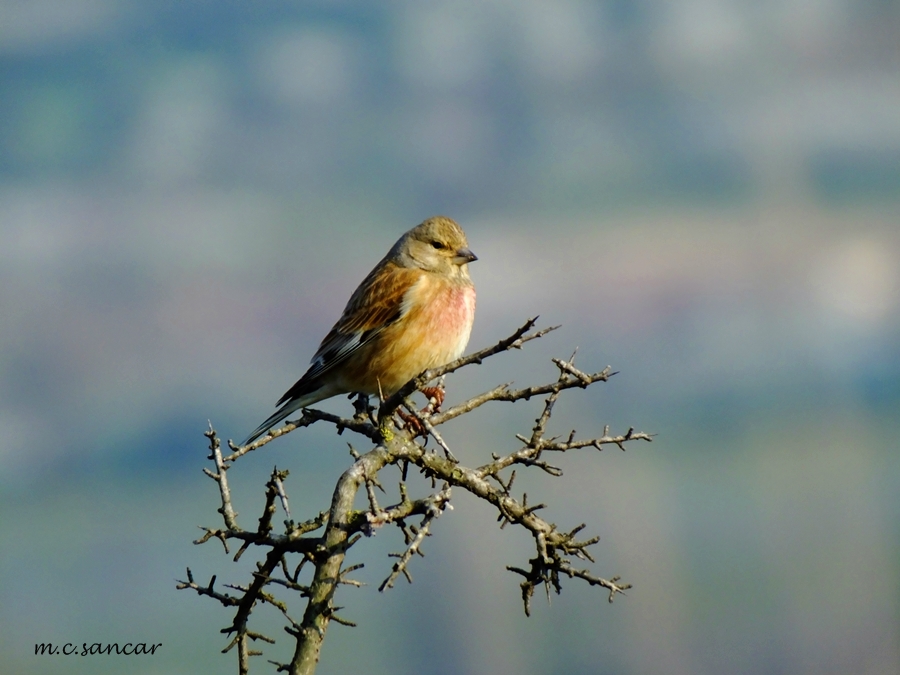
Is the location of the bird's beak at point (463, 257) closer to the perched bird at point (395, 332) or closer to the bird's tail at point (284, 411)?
the perched bird at point (395, 332)

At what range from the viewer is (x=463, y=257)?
7641 mm

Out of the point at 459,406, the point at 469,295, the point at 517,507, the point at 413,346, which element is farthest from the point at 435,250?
the point at 517,507

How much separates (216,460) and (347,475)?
0.57 metres

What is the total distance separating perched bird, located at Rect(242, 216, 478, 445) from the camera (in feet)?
22.7

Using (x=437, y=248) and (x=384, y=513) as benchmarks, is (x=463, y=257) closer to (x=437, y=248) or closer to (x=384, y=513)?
(x=437, y=248)

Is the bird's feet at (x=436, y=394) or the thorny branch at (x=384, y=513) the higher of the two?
the bird's feet at (x=436, y=394)

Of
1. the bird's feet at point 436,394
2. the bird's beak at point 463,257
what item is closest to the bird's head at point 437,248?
the bird's beak at point 463,257

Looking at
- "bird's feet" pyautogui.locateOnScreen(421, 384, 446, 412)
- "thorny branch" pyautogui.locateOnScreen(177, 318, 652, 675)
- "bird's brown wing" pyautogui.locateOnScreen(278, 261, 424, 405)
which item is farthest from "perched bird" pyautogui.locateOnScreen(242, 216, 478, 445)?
"thorny branch" pyautogui.locateOnScreen(177, 318, 652, 675)

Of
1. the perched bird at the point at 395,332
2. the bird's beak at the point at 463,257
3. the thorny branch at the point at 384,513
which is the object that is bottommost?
the thorny branch at the point at 384,513

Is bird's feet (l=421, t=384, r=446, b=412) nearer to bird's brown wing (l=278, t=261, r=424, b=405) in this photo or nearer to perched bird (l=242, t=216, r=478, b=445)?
perched bird (l=242, t=216, r=478, b=445)

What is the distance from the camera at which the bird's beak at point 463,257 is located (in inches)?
300

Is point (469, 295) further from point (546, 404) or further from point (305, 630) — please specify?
point (305, 630)

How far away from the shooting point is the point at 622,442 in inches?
164

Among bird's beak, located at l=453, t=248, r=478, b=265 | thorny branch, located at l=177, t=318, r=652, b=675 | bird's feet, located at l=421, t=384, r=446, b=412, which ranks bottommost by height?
thorny branch, located at l=177, t=318, r=652, b=675
